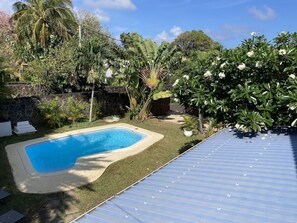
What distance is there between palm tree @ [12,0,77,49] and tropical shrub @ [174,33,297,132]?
→ 22254 millimetres

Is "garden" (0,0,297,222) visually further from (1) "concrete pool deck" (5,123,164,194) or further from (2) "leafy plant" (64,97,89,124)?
(1) "concrete pool deck" (5,123,164,194)

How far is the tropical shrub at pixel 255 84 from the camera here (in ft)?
19.9

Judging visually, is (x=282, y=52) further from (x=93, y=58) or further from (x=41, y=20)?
(x=41, y=20)

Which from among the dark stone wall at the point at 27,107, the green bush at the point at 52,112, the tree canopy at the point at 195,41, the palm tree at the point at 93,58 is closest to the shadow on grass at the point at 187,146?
the palm tree at the point at 93,58

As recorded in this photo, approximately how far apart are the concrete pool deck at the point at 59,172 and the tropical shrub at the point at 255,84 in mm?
4949

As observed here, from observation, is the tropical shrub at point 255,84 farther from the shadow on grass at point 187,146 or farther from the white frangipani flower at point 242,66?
the shadow on grass at point 187,146

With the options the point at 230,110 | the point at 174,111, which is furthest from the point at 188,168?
the point at 174,111

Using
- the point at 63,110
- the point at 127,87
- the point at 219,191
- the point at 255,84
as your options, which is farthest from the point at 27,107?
the point at 219,191

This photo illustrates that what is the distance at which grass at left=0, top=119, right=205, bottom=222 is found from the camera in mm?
7387

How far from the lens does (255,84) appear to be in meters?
6.61

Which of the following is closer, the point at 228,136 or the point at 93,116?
the point at 228,136

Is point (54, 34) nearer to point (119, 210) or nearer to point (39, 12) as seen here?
point (39, 12)

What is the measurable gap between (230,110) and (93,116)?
45.9 ft

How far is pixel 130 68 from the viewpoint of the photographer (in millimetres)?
18078
